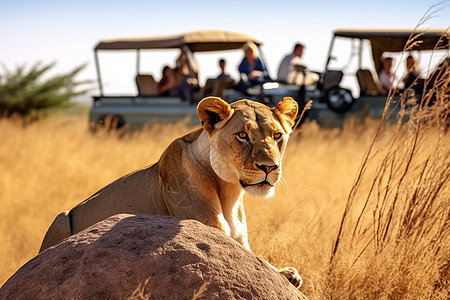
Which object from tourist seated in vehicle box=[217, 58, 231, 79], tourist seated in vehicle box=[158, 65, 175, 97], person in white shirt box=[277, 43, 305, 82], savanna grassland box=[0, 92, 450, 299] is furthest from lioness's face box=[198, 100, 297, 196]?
tourist seated in vehicle box=[158, 65, 175, 97]

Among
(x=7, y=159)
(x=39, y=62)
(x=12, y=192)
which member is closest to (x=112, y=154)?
(x=7, y=159)

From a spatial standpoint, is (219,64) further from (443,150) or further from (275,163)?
(275,163)

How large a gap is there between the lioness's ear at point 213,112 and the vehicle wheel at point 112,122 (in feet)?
33.3

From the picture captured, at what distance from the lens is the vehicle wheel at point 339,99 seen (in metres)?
11.5

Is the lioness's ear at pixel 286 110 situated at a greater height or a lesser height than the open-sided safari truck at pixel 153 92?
greater

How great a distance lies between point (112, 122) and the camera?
13.8 m

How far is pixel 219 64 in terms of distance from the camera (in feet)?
43.3

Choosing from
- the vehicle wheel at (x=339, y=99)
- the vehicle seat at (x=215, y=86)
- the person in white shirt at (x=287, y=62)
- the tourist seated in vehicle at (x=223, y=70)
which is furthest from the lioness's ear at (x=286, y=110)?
the tourist seated in vehicle at (x=223, y=70)

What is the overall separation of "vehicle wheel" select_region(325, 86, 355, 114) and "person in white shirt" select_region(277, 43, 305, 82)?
0.92 metres

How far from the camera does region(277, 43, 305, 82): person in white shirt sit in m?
11.9

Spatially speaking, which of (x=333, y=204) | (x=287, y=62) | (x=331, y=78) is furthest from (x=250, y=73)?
(x=333, y=204)

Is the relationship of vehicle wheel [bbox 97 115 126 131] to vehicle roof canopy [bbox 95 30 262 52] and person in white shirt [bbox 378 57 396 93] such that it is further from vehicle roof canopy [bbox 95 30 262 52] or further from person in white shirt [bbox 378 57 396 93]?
person in white shirt [bbox 378 57 396 93]

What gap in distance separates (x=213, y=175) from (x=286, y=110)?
19.2 inches

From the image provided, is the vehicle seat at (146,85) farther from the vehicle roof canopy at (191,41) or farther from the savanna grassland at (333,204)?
the savanna grassland at (333,204)
